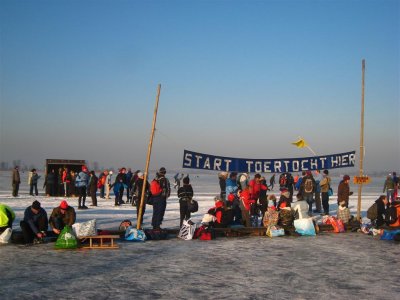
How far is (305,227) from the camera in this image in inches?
534

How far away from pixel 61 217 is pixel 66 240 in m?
1.27

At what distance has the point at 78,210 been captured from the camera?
60.5ft

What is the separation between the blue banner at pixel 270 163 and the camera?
15109 mm

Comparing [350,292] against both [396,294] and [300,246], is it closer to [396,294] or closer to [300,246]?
[396,294]

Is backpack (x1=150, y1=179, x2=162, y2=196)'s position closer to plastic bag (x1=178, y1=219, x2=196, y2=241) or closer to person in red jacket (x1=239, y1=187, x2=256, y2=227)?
plastic bag (x1=178, y1=219, x2=196, y2=241)

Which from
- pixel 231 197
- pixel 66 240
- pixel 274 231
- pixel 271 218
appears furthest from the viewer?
pixel 231 197

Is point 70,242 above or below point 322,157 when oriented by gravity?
below

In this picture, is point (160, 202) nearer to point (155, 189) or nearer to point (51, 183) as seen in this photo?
point (155, 189)

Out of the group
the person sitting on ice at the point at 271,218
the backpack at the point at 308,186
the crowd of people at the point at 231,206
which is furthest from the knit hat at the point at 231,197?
the backpack at the point at 308,186

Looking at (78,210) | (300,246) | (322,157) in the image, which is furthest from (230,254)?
(78,210)

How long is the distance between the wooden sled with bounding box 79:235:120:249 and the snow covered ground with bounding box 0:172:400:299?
0.35 meters

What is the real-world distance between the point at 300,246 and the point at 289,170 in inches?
189

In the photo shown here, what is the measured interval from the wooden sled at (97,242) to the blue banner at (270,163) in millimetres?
4254

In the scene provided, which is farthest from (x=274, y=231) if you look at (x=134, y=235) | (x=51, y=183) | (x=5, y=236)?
(x=51, y=183)
